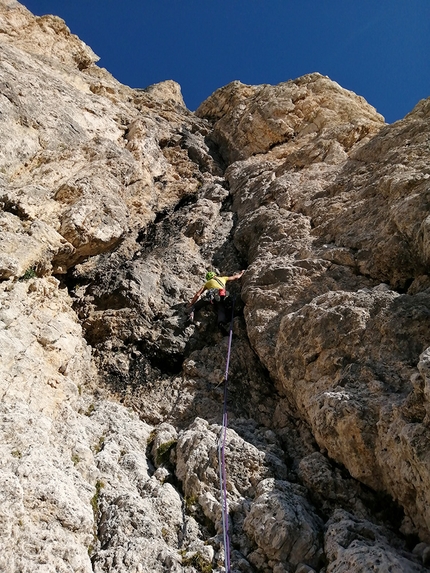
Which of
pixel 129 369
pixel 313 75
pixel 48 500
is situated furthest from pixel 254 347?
pixel 313 75

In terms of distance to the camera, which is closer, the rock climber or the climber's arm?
the rock climber

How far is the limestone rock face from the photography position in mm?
5422

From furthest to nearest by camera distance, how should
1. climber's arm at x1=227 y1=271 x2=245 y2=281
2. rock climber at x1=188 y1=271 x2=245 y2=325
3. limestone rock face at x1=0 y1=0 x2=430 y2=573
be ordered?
climber's arm at x1=227 y1=271 x2=245 y2=281 < rock climber at x1=188 y1=271 x2=245 y2=325 < limestone rock face at x1=0 y1=0 x2=430 y2=573

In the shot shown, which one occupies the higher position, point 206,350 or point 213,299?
point 213,299

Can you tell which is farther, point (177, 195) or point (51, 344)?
point (177, 195)

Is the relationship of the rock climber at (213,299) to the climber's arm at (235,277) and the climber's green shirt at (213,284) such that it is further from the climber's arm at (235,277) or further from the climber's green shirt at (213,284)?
the climber's arm at (235,277)

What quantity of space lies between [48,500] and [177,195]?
11.6 meters

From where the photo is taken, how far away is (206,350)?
31.9 feet

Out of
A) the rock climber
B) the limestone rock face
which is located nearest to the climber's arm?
the limestone rock face

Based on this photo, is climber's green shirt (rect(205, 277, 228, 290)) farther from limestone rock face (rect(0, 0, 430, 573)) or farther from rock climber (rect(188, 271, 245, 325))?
limestone rock face (rect(0, 0, 430, 573))

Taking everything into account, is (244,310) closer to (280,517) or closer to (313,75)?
(280,517)

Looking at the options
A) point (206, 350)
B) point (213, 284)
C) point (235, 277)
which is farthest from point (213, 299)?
point (206, 350)

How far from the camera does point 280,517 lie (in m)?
5.58

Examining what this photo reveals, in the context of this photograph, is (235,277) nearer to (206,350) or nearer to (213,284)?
(213,284)
